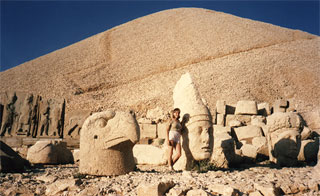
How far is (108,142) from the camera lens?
4.76 m

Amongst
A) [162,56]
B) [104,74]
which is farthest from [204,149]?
[162,56]

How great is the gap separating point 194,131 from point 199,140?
206 mm

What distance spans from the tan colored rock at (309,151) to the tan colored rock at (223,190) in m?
5.17

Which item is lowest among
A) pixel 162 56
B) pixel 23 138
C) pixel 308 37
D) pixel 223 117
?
pixel 23 138

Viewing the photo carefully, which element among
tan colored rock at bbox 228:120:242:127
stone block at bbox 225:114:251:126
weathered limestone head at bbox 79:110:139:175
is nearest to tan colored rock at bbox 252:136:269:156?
tan colored rock at bbox 228:120:242:127

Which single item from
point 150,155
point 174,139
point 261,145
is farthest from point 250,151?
point 174,139

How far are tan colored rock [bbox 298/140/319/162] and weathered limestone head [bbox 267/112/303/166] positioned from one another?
2.73 feet

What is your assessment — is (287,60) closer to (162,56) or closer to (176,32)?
(162,56)

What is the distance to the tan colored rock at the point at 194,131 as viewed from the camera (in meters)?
5.39

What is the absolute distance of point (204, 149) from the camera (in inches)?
212

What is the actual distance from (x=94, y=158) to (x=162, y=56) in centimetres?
2475

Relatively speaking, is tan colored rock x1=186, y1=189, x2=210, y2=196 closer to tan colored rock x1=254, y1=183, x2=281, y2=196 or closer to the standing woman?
tan colored rock x1=254, y1=183, x2=281, y2=196

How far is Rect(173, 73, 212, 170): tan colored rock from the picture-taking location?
17.7ft

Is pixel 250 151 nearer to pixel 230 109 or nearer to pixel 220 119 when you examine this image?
pixel 220 119
